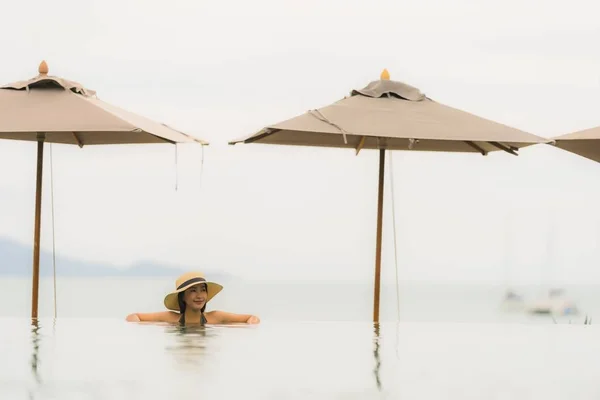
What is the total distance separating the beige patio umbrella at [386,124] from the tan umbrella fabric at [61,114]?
0.87 m

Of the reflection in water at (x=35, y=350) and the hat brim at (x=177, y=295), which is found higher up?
the hat brim at (x=177, y=295)

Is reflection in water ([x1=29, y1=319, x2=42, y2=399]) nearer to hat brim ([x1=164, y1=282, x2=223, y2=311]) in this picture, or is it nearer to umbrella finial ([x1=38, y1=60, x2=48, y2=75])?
hat brim ([x1=164, y1=282, x2=223, y2=311])

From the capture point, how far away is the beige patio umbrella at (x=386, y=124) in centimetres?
802

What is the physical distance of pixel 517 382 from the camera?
6.11 meters

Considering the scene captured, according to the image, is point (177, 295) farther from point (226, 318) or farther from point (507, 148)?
point (507, 148)

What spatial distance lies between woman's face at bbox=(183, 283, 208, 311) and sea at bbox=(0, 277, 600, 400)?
0.21 m

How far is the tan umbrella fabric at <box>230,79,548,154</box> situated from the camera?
8.01 meters

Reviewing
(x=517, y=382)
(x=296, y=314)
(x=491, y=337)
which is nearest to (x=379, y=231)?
(x=296, y=314)

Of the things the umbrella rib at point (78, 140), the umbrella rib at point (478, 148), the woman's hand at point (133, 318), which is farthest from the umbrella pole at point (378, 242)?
the umbrella rib at point (78, 140)

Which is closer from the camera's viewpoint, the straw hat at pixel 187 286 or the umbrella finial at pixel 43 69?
the straw hat at pixel 187 286

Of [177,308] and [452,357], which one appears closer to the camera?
[452,357]

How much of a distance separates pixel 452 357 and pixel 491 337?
3.59ft

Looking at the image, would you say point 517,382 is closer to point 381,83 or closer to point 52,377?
point 52,377

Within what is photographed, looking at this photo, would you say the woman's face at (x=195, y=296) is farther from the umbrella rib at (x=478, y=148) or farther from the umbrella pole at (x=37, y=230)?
the umbrella rib at (x=478, y=148)
